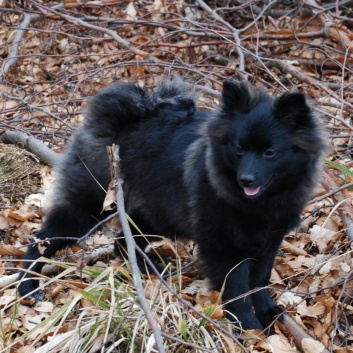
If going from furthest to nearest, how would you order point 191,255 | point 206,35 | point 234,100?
point 206,35 < point 191,255 < point 234,100

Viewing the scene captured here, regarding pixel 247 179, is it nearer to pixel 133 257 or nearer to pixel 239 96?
pixel 239 96

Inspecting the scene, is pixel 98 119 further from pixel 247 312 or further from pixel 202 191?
pixel 247 312

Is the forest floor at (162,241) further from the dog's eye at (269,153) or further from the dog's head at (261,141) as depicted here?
the dog's eye at (269,153)

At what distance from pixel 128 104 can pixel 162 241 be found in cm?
116

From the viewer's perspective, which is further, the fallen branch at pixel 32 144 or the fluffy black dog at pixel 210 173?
the fallen branch at pixel 32 144

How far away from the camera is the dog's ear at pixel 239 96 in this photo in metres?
3.89

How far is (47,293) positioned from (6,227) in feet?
3.08

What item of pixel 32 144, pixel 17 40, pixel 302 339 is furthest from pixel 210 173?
pixel 17 40

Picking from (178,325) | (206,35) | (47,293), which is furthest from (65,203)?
(206,35)

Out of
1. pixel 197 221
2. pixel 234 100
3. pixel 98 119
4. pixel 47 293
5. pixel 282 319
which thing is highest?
pixel 234 100

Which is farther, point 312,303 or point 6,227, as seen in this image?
point 6,227

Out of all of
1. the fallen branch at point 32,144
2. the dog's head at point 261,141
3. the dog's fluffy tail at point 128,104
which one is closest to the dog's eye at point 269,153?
the dog's head at point 261,141

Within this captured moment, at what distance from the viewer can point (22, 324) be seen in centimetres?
419

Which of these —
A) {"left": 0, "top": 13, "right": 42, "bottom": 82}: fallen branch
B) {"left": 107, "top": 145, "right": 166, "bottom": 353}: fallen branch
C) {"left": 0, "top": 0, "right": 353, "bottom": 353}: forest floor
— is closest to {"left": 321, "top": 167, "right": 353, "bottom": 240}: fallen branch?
{"left": 0, "top": 0, "right": 353, "bottom": 353}: forest floor
